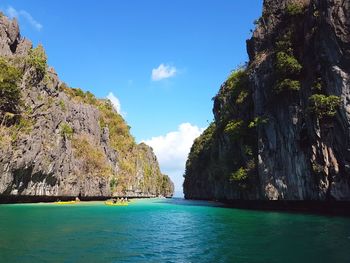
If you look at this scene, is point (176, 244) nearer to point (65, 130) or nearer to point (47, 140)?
point (47, 140)

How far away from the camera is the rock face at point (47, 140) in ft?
186

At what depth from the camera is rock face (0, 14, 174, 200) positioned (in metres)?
56.7

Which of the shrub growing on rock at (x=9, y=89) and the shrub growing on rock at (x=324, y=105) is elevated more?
the shrub growing on rock at (x=9, y=89)

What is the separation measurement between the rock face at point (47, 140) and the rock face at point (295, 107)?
32584 millimetres

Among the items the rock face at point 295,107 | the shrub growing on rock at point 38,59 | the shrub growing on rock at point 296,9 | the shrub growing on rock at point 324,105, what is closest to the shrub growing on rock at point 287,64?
the rock face at point 295,107

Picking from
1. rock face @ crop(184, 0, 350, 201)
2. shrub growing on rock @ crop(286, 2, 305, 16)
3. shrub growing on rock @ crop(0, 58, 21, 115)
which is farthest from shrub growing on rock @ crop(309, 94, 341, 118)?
shrub growing on rock @ crop(0, 58, 21, 115)

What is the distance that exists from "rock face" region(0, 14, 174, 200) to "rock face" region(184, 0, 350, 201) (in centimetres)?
3258

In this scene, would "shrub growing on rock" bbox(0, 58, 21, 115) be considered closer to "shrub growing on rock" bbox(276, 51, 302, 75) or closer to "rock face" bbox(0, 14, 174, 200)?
"rock face" bbox(0, 14, 174, 200)

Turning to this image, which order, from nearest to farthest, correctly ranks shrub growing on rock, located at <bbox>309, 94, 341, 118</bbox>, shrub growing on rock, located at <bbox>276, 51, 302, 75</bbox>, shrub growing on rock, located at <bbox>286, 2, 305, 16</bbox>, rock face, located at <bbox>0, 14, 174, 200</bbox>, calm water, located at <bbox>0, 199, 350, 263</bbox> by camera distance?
calm water, located at <bbox>0, 199, 350, 263</bbox>, shrub growing on rock, located at <bbox>309, 94, 341, 118</bbox>, shrub growing on rock, located at <bbox>276, 51, 302, 75</bbox>, shrub growing on rock, located at <bbox>286, 2, 305, 16</bbox>, rock face, located at <bbox>0, 14, 174, 200</bbox>

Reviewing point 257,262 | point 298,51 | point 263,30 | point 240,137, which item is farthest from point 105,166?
point 257,262

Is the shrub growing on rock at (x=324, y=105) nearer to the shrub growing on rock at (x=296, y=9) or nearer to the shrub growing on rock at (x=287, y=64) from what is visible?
the shrub growing on rock at (x=287, y=64)

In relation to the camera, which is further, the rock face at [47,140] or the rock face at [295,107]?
the rock face at [47,140]

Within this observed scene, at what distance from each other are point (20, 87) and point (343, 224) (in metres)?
53.6

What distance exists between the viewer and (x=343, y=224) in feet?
88.3
